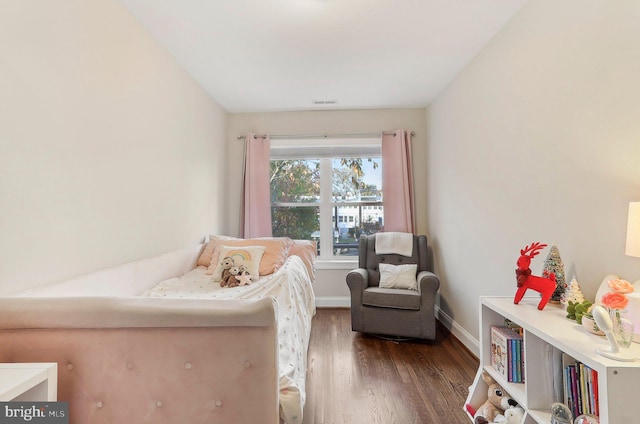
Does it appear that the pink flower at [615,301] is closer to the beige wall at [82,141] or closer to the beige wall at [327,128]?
the beige wall at [82,141]

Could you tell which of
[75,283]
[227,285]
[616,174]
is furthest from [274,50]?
[616,174]

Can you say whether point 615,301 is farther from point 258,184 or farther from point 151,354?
point 258,184

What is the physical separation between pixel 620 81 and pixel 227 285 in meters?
2.43

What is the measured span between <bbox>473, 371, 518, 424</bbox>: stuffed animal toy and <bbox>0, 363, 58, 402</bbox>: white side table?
1757 millimetres

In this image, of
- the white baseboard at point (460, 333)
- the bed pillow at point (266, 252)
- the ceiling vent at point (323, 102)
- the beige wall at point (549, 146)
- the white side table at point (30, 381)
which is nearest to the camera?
the white side table at point (30, 381)

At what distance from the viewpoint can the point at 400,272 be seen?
3016 millimetres

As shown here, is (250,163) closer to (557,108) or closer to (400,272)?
(400,272)

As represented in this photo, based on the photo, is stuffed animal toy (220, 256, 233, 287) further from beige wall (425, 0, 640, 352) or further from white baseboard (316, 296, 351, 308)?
beige wall (425, 0, 640, 352)

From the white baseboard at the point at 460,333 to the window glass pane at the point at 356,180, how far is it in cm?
149

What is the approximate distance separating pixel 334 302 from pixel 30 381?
311 centimetres

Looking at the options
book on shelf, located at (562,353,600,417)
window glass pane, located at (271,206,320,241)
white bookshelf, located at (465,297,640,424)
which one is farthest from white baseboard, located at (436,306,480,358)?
window glass pane, located at (271,206,320,241)

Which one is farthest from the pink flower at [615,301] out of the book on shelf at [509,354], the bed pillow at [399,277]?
the bed pillow at [399,277]

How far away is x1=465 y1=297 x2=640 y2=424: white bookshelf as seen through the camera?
35.1 inches

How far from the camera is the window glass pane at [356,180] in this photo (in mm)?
3787
